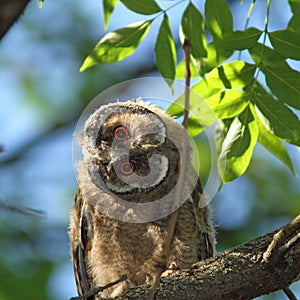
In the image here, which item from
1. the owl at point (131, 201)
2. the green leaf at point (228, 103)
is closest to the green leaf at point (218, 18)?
the green leaf at point (228, 103)

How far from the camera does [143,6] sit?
131 inches

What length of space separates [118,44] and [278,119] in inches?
32.2

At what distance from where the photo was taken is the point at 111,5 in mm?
3426

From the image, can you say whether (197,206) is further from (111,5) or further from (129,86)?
(129,86)

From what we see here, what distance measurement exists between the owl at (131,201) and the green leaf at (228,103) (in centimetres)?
86

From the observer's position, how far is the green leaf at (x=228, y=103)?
3287mm

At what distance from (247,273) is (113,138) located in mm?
1499

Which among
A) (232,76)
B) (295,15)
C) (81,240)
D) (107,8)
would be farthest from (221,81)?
(81,240)

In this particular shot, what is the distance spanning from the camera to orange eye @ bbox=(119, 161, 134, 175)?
423 cm

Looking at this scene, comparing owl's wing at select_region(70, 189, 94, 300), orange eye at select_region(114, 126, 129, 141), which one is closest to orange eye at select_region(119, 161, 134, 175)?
orange eye at select_region(114, 126, 129, 141)

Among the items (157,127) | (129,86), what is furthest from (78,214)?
(129,86)

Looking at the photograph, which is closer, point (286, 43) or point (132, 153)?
point (286, 43)

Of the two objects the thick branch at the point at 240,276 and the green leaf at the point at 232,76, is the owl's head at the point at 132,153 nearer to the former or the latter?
the green leaf at the point at 232,76

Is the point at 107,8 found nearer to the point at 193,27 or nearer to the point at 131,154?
the point at 193,27
